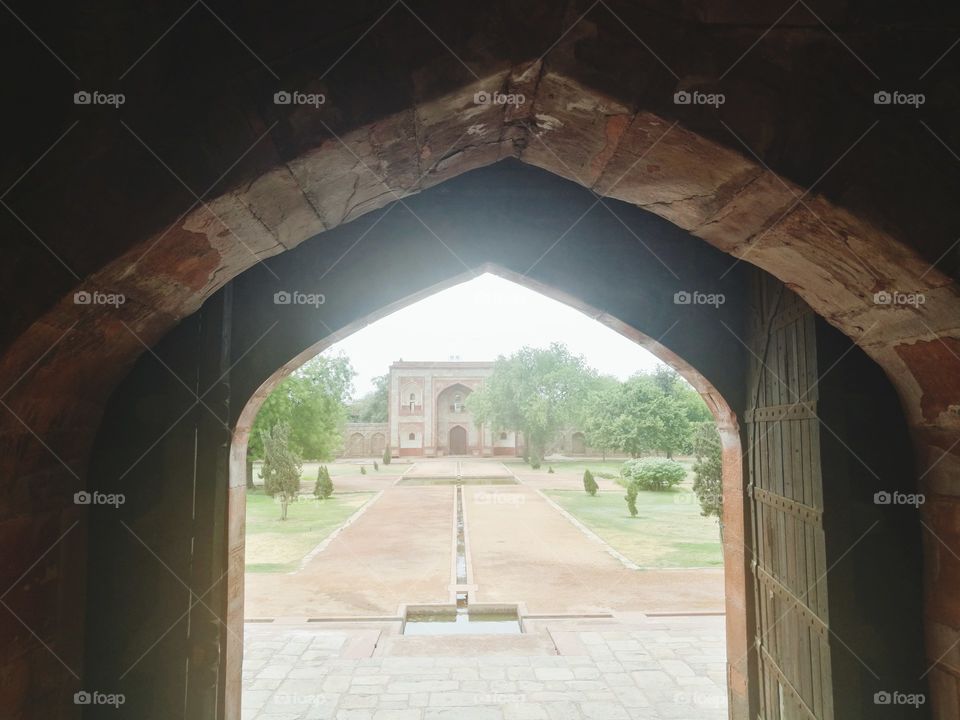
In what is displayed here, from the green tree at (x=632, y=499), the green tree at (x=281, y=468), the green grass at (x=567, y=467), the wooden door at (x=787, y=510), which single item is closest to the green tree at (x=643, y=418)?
the green tree at (x=632, y=499)

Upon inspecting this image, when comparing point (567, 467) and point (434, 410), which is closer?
point (567, 467)

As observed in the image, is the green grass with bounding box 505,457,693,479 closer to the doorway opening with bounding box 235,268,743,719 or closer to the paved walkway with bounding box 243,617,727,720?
the doorway opening with bounding box 235,268,743,719

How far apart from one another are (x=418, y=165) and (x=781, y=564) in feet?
9.60

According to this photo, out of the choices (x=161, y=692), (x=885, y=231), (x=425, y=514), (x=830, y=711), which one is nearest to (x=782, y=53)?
(x=885, y=231)

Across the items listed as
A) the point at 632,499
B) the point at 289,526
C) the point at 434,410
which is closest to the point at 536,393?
the point at 434,410

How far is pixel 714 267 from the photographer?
4.10 m

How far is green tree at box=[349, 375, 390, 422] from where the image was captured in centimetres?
5756

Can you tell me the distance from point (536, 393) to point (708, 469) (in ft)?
73.4

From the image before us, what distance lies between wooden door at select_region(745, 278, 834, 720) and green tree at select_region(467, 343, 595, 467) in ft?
93.3

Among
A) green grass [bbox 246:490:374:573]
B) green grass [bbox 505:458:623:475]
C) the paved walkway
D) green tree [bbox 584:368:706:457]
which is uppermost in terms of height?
green tree [bbox 584:368:706:457]

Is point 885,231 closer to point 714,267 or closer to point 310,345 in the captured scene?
point 714,267

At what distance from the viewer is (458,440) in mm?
43594

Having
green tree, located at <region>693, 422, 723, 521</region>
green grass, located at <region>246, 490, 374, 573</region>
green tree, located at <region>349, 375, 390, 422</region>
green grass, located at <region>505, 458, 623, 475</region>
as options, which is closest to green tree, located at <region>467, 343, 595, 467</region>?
green grass, located at <region>505, 458, 623, 475</region>

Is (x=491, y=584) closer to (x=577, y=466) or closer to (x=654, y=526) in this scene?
(x=654, y=526)
